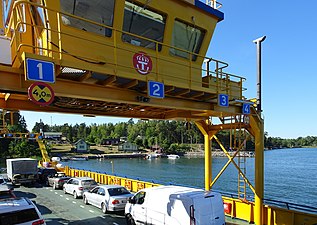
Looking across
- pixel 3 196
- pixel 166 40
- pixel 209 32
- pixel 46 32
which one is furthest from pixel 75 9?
pixel 3 196

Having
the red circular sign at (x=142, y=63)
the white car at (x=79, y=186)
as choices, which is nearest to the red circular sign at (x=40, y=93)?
the red circular sign at (x=142, y=63)

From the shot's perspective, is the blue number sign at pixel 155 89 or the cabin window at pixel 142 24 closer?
the blue number sign at pixel 155 89

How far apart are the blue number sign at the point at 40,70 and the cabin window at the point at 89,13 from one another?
1994mm

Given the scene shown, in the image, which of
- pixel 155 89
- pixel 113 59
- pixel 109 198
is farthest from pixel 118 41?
pixel 109 198

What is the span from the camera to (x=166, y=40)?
9547 mm

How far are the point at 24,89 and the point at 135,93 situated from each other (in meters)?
3.35

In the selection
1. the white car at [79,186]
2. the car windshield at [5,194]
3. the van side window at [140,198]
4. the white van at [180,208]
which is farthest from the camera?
the white car at [79,186]

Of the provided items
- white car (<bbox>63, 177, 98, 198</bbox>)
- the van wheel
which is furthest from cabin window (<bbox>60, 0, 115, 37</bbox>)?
white car (<bbox>63, 177, 98, 198</bbox>)

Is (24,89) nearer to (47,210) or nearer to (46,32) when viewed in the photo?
(46,32)

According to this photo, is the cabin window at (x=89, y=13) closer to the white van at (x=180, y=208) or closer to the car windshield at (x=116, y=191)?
the white van at (x=180, y=208)

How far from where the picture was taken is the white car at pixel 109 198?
13031 mm

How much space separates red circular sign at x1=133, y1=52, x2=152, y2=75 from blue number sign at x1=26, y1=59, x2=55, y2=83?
8.16ft

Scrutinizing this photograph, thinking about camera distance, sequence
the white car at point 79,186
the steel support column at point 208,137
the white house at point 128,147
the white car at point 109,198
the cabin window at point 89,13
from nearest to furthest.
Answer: the cabin window at point 89,13 → the white car at point 109,198 → the steel support column at point 208,137 → the white car at point 79,186 → the white house at point 128,147

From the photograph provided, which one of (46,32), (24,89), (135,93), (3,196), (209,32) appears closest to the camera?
(24,89)
